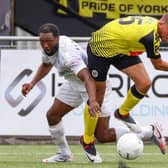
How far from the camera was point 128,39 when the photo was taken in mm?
10781

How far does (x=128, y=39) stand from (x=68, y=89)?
3.52 ft

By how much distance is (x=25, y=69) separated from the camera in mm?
14711

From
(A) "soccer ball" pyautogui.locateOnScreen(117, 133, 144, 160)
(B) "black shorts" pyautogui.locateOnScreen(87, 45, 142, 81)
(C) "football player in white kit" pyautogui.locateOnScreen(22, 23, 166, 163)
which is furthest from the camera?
(B) "black shorts" pyautogui.locateOnScreen(87, 45, 142, 81)

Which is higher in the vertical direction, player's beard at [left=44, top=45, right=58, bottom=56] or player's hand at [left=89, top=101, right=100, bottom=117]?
player's beard at [left=44, top=45, right=58, bottom=56]

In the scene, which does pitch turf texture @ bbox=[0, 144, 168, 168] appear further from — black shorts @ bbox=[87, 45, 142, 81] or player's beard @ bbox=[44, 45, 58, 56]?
player's beard @ bbox=[44, 45, 58, 56]

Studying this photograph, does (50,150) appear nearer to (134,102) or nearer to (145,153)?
(145,153)

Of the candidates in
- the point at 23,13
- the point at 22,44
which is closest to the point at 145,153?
the point at 22,44

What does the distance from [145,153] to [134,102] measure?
1788 millimetres

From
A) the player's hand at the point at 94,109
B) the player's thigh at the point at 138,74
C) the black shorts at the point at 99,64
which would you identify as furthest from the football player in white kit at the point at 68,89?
the player's thigh at the point at 138,74

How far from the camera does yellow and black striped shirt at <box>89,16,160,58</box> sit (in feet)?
34.9

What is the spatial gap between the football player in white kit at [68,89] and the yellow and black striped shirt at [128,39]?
0.29 meters

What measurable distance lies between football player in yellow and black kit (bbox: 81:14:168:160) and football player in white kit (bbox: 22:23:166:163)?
0.10m

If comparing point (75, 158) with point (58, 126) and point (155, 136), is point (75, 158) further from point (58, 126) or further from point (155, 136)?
point (155, 136)

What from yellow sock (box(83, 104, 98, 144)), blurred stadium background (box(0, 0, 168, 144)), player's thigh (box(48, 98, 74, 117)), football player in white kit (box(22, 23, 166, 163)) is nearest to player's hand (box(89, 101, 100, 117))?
football player in white kit (box(22, 23, 166, 163))
